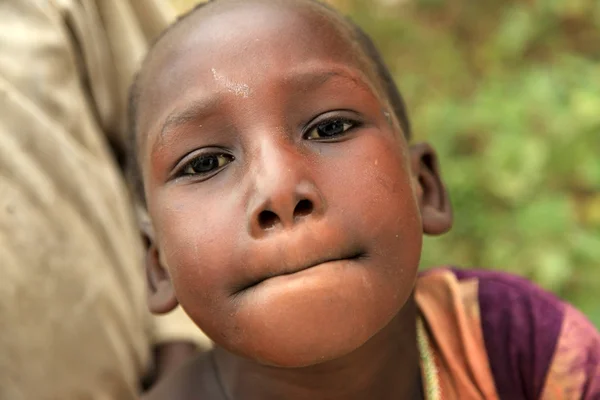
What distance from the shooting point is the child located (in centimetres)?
85

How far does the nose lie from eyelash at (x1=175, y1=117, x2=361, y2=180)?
0.28ft

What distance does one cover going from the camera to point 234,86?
0.94 meters

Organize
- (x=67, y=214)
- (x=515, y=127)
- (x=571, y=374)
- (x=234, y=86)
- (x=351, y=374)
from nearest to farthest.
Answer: (x=234, y=86) → (x=351, y=374) → (x=571, y=374) → (x=67, y=214) → (x=515, y=127)

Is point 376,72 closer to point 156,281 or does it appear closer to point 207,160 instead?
point 207,160

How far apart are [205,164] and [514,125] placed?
5.11 ft

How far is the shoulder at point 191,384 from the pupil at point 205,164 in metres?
0.40

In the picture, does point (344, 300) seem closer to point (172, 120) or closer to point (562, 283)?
point (172, 120)

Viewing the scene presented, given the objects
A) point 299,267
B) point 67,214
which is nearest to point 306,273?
point 299,267

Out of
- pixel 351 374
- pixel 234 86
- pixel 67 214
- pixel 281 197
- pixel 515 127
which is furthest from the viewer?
pixel 515 127

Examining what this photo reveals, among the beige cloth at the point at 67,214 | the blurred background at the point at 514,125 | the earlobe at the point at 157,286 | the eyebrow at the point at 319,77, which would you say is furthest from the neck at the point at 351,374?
the blurred background at the point at 514,125

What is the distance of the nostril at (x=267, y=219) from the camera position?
2.80 feet

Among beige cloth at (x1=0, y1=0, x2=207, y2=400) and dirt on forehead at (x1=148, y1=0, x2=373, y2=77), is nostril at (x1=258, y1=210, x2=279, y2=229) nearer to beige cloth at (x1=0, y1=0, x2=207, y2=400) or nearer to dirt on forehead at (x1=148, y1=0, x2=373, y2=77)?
dirt on forehead at (x1=148, y1=0, x2=373, y2=77)

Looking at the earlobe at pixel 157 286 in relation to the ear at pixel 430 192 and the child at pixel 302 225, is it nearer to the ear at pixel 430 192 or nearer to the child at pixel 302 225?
the child at pixel 302 225

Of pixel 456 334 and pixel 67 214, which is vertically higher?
pixel 67 214
